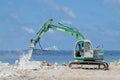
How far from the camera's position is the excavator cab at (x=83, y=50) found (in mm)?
45125

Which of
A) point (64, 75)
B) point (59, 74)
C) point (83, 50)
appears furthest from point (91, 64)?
point (64, 75)

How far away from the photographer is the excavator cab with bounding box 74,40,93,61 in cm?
4512

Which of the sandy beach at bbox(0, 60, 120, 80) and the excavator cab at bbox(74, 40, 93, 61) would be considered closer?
the sandy beach at bbox(0, 60, 120, 80)

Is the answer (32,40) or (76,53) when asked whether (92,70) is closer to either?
(76,53)

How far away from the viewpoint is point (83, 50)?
148 feet

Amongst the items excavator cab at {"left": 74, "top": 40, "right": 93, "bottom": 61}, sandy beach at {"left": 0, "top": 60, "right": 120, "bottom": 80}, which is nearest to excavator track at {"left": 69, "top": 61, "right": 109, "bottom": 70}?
excavator cab at {"left": 74, "top": 40, "right": 93, "bottom": 61}

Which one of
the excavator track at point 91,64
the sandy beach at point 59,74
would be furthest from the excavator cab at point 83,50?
the sandy beach at point 59,74

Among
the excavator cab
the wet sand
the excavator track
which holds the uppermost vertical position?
the excavator cab

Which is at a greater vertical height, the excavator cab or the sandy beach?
the excavator cab

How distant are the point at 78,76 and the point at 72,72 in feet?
8.60

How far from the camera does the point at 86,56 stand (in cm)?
4516

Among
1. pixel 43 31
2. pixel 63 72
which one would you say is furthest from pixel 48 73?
pixel 43 31

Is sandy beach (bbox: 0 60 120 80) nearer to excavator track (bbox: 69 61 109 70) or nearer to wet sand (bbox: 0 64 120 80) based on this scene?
wet sand (bbox: 0 64 120 80)

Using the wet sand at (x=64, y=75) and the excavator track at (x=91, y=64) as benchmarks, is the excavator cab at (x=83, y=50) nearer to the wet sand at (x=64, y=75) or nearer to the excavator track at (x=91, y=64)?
the excavator track at (x=91, y=64)
